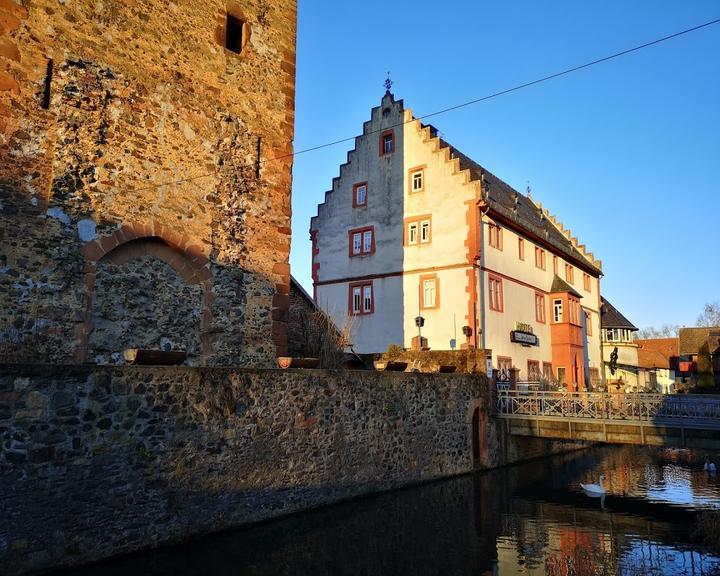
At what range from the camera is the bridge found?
16.6m

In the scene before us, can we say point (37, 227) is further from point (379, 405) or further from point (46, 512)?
point (379, 405)

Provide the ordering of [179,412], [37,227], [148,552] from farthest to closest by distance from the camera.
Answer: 1. [37,227]
2. [179,412]
3. [148,552]

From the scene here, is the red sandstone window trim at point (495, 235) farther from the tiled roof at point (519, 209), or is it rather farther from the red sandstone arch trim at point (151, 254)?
the red sandstone arch trim at point (151, 254)

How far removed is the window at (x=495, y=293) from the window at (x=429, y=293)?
222cm

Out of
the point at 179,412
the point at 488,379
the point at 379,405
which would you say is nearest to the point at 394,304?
the point at 488,379

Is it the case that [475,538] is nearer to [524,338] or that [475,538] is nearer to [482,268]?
[482,268]

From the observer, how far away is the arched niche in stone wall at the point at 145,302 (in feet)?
40.3

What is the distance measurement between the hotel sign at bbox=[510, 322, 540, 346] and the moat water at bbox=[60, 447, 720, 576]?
9649 millimetres

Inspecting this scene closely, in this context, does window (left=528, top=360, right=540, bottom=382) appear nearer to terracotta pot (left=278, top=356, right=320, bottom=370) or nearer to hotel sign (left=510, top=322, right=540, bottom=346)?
hotel sign (left=510, top=322, right=540, bottom=346)

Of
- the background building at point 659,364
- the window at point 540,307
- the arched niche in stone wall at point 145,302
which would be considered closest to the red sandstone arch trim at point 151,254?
the arched niche in stone wall at point 145,302

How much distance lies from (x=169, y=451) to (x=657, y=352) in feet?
194

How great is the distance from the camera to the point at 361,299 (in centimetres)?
2852

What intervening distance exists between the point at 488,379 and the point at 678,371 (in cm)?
4293

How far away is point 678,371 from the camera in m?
56.0
